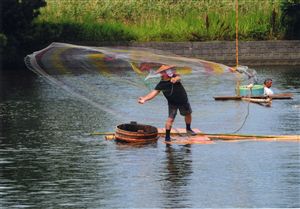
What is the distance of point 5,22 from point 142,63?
23.4m

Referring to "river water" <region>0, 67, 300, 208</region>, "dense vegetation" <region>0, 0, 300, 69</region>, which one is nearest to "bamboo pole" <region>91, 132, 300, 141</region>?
"river water" <region>0, 67, 300, 208</region>

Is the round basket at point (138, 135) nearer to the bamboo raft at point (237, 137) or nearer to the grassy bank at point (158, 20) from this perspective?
the bamboo raft at point (237, 137)

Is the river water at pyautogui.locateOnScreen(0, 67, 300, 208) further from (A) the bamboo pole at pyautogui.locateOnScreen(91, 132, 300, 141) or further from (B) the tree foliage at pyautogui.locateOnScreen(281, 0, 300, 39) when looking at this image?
(B) the tree foliage at pyautogui.locateOnScreen(281, 0, 300, 39)

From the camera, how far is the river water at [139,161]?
2045 cm

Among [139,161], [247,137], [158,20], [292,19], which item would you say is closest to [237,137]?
[247,137]

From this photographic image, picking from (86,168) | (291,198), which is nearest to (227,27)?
(86,168)

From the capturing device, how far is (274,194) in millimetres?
20500

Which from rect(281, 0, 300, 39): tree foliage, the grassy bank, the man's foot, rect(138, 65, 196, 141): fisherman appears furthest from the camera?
rect(281, 0, 300, 39): tree foliage

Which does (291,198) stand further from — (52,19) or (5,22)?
(52,19)

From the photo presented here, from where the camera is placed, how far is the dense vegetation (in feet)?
171

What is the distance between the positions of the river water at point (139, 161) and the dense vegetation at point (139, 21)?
1417cm

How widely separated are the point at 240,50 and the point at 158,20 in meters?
5.69

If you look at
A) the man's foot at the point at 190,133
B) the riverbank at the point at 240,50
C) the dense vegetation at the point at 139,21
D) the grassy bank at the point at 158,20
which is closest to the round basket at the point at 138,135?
the man's foot at the point at 190,133

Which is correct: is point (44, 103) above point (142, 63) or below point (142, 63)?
below
